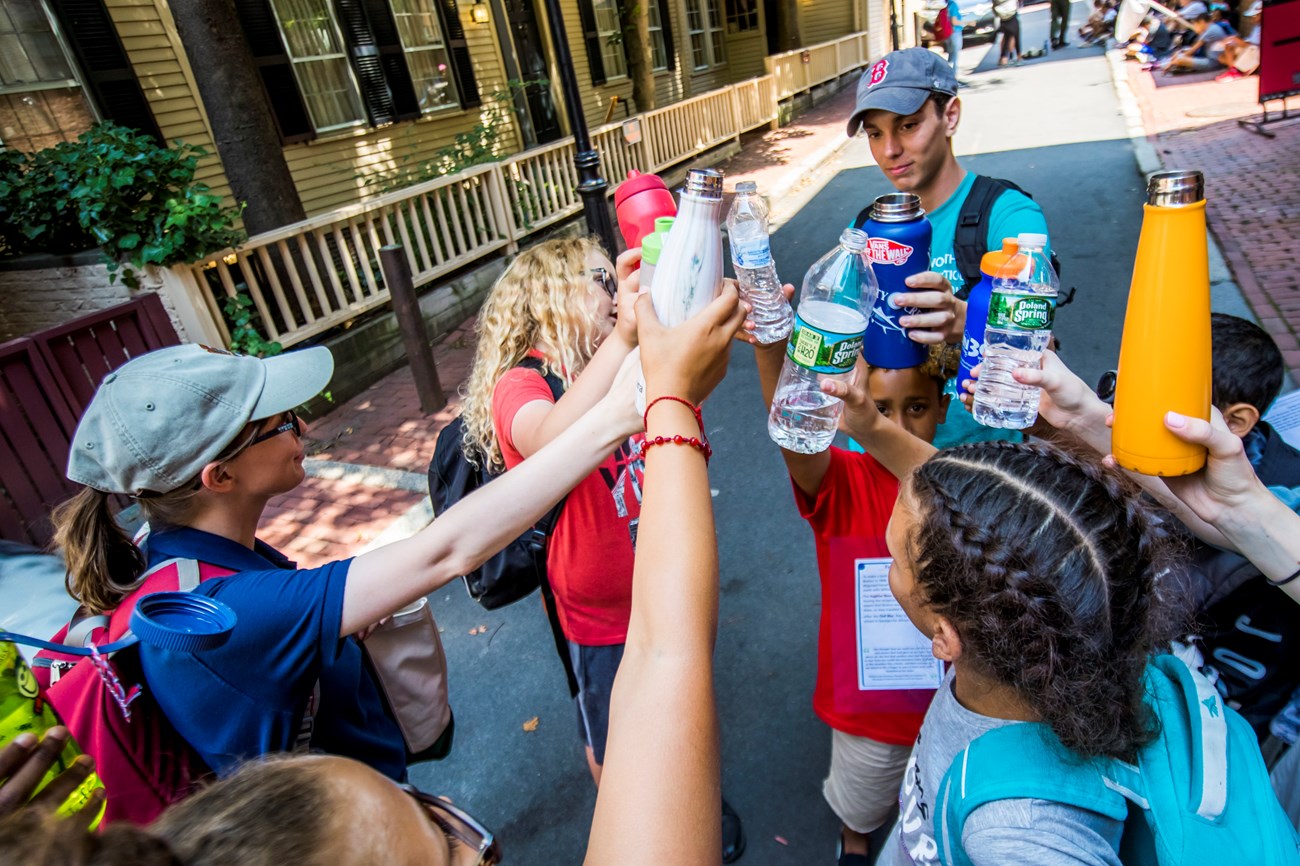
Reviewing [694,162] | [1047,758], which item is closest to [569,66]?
[1047,758]

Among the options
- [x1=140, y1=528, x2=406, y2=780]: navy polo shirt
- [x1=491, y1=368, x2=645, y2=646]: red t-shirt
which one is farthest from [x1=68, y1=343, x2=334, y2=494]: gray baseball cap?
[x1=491, y1=368, x2=645, y2=646]: red t-shirt

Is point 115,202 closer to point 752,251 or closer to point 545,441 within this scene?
point 545,441

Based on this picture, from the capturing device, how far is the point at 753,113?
16.2 meters

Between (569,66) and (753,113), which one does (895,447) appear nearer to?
(569,66)

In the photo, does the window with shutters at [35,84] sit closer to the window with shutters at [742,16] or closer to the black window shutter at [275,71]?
the black window shutter at [275,71]

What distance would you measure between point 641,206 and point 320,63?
943cm

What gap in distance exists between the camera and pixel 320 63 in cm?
924

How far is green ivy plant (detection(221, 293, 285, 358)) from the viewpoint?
599 cm

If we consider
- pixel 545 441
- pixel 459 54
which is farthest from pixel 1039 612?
pixel 459 54

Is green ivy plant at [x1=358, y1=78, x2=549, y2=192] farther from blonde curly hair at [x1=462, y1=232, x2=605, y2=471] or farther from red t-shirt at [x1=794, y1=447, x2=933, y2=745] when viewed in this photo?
red t-shirt at [x1=794, y1=447, x2=933, y2=745]

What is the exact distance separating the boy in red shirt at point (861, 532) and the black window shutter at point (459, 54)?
36.7ft

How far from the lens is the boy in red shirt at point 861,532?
1.86 metres

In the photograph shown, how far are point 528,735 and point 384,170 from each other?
919 cm

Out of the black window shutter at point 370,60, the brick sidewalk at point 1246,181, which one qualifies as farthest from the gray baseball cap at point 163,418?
the black window shutter at point 370,60
